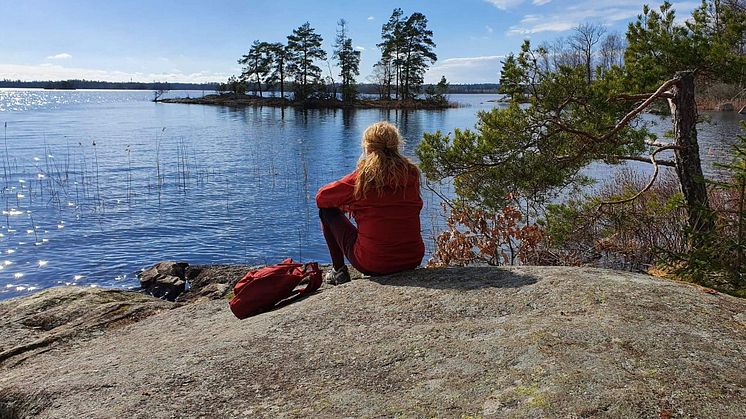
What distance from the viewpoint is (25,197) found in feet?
55.4

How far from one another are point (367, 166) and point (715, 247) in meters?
3.29

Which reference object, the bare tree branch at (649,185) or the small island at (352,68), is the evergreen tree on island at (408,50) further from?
the bare tree branch at (649,185)

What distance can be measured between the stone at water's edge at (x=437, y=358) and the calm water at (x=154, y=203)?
22.0ft

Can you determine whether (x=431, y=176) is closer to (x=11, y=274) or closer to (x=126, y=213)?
(x=11, y=274)

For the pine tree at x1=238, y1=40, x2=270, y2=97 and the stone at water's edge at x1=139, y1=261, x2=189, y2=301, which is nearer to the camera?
the stone at water's edge at x1=139, y1=261, x2=189, y2=301

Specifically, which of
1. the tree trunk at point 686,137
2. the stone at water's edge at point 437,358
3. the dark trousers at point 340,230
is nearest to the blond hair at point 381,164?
the dark trousers at point 340,230

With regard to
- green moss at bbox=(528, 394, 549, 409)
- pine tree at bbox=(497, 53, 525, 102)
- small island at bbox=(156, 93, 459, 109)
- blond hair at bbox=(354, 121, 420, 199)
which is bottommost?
green moss at bbox=(528, 394, 549, 409)

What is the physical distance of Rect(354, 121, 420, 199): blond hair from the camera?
203 inches

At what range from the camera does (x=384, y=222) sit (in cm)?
535

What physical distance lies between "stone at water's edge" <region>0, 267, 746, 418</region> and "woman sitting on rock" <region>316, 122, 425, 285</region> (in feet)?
0.88

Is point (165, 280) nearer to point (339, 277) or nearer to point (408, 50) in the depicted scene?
point (339, 277)

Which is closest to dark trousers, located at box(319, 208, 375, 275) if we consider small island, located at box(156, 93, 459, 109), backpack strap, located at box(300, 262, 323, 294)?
backpack strap, located at box(300, 262, 323, 294)

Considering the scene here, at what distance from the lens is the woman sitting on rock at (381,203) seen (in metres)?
5.22

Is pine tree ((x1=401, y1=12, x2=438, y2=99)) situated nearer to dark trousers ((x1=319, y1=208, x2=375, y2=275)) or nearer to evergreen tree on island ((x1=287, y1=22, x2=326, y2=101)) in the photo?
evergreen tree on island ((x1=287, y1=22, x2=326, y2=101))
